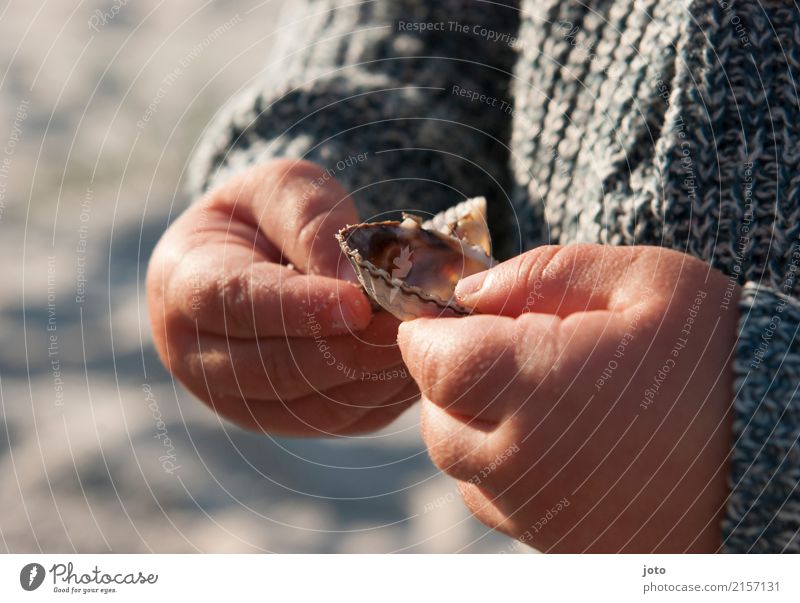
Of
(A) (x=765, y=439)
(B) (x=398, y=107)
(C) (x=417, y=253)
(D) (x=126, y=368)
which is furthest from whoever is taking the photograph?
(D) (x=126, y=368)

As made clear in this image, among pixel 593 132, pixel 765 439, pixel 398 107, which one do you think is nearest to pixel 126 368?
pixel 398 107

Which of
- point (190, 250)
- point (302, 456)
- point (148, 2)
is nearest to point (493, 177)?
point (190, 250)

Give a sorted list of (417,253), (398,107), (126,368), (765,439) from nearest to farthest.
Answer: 1. (765,439)
2. (417,253)
3. (398,107)
4. (126,368)

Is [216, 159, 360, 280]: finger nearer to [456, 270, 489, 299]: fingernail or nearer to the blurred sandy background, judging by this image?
[456, 270, 489, 299]: fingernail

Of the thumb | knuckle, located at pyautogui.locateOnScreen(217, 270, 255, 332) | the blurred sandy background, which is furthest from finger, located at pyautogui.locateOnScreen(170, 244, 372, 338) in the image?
the blurred sandy background

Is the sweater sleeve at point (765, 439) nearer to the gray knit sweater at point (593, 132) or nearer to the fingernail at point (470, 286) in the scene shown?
the gray knit sweater at point (593, 132)

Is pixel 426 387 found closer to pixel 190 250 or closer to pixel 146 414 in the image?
pixel 190 250

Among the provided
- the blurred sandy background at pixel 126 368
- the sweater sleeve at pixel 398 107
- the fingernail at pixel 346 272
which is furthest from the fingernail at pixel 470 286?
the blurred sandy background at pixel 126 368

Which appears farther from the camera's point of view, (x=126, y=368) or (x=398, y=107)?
(x=126, y=368)

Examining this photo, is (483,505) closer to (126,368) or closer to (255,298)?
(255,298)
